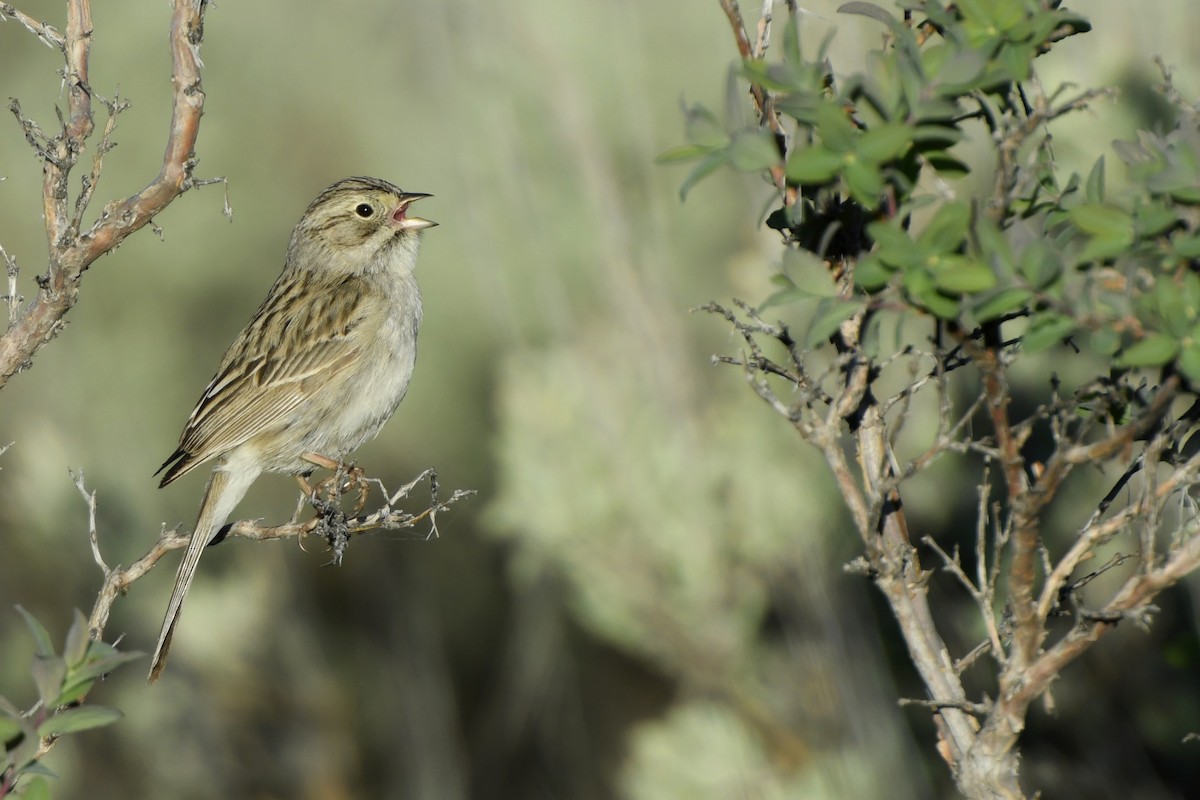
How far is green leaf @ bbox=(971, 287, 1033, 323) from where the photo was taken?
5.66 feet

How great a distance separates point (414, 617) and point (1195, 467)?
460 cm

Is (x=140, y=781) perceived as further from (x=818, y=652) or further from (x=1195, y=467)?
(x=1195, y=467)

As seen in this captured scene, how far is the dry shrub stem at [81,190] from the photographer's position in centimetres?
233

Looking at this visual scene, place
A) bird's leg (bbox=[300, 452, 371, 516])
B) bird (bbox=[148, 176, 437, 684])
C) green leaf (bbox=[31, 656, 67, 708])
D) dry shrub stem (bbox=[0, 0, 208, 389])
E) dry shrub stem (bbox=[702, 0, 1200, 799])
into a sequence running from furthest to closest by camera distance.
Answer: bird (bbox=[148, 176, 437, 684])
bird's leg (bbox=[300, 452, 371, 516])
dry shrub stem (bbox=[0, 0, 208, 389])
dry shrub stem (bbox=[702, 0, 1200, 799])
green leaf (bbox=[31, 656, 67, 708])

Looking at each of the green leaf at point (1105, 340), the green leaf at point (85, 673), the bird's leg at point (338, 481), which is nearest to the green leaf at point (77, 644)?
the green leaf at point (85, 673)

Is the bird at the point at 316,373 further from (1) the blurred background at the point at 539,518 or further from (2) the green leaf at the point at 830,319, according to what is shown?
(2) the green leaf at the point at 830,319

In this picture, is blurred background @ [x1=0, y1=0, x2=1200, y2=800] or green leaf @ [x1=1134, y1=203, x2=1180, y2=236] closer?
green leaf @ [x1=1134, y1=203, x2=1180, y2=236]

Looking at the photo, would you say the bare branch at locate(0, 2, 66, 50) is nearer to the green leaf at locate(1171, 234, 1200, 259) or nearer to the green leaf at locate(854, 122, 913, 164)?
the green leaf at locate(854, 122, 913, 164)

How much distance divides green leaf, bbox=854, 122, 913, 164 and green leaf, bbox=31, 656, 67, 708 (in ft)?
4.07

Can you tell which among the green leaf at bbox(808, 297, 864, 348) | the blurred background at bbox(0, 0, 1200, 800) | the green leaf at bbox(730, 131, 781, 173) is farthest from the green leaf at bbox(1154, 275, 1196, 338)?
the blurred background at bbox(0, 0, 1200, 800)

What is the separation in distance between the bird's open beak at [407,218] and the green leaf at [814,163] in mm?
3032

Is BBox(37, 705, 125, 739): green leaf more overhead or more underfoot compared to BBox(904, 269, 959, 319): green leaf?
more underfoot

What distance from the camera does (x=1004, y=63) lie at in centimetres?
185

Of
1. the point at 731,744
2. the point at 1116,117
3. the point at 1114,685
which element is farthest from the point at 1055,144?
the point at 731,744
